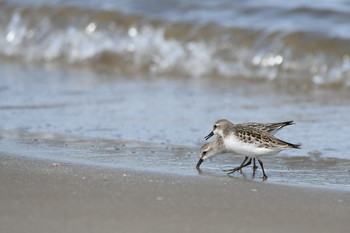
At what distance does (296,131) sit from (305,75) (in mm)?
3479

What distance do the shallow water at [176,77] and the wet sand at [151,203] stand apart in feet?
1.76

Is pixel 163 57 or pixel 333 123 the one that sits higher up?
pixel 163 57

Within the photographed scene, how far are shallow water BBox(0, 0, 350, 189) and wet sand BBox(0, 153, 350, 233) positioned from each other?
1.76 ft

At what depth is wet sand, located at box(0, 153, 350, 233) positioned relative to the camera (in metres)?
4.14

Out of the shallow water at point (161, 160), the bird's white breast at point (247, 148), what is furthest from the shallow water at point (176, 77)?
the bird's white breast at point (247, 148)

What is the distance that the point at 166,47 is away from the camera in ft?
41.2

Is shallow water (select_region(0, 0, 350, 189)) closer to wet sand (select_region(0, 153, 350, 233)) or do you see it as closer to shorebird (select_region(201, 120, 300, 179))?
shorebird (select_region(201, 120, 300, 179))

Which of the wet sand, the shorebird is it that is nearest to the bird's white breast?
the shorebird

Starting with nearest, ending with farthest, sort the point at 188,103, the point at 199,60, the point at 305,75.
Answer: the point at 188,103 → the point at 305,75 → the point at 199,60

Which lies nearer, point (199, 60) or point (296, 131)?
point (296, 131)

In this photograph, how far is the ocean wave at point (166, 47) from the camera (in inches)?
438

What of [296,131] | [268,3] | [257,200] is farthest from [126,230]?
[268,3]

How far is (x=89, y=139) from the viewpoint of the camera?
22.9 feet

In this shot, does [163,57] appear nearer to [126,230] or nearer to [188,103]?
[188,103]
